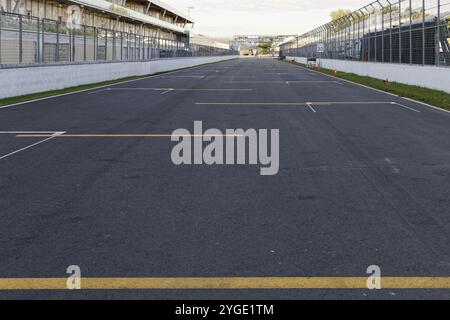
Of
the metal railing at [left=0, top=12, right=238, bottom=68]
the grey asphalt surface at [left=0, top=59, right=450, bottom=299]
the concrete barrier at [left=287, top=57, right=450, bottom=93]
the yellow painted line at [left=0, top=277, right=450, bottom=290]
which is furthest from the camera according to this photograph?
the concrete barrier at [left=287, top=57, right=450, bottom=93]

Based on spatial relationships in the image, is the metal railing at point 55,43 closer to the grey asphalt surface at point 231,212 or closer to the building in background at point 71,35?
the building in background at point 71,35

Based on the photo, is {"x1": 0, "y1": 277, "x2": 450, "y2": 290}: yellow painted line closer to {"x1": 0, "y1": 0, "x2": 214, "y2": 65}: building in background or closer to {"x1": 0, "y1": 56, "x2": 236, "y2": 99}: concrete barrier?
{"x1": 0, "y1": 56, "x2": 236, "y2": 99}: concrete barrier

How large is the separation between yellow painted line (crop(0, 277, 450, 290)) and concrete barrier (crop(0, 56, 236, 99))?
54.6 ft

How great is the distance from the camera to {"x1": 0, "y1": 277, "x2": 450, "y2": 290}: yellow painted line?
4.10 m

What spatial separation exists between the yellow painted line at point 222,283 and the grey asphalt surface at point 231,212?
9cm

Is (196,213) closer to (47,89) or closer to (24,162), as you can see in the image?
(24,162)

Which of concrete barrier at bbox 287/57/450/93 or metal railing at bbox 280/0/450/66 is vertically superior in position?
metal railing at bbox 280/0/450/66

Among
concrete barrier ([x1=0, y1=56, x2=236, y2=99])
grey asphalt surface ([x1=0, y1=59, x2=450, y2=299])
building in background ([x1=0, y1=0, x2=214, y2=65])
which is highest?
building in background ([x1=0, y1=0, x2=214, y2=65])

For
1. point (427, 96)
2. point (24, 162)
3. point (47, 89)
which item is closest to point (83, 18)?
point (47, 89)

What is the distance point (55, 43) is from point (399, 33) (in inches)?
694

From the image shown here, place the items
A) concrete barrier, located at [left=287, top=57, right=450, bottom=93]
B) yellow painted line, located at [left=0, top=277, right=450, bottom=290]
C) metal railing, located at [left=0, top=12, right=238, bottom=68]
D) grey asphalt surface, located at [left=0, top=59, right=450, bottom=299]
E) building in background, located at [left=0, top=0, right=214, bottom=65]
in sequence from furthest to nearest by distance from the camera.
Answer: concrete barrier, located at [left=287, top=57, right=450, bottom=93], building in background, located at [left=0, top=0, right=214, bottom=65], metal railing, located at [left=0, top=12, right=238, bottom=68], grey asphalt surface, located at [left=0, top=59, right=450, bottom=299], yellow painted line, located at [left=0, top=277, right=450, bottom=290]

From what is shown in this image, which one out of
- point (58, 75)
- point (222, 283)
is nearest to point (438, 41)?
point (58, 75)

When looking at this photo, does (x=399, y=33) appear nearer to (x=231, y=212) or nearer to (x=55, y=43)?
(x=55, y=43)

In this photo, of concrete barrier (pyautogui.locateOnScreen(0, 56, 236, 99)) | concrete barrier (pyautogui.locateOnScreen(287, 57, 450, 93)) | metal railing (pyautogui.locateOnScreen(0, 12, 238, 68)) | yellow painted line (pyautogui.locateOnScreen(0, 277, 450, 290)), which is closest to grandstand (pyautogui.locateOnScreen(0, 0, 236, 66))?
metal railing (pyautogui.locateOnScreen(0, 12, 238, 68))
